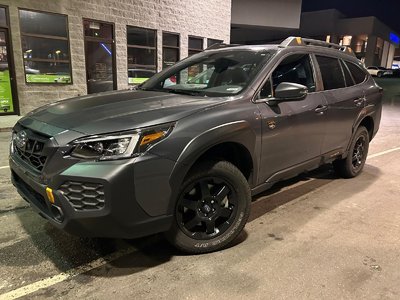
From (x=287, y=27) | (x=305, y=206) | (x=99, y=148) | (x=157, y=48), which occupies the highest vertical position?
(x=287, y=27)

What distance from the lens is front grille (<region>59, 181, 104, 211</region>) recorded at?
2.41 m

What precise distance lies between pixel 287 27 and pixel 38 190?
977 inches

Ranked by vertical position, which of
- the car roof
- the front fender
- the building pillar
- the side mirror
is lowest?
the front fender

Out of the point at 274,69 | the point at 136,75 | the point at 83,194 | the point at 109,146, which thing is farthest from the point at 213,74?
the point at 136,75

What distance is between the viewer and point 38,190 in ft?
8.71

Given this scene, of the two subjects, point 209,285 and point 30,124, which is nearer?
point 209,285

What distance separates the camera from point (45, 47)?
11109 millimetres

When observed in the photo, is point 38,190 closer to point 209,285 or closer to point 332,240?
point 209,285

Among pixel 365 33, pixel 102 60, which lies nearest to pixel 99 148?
pixel 102 60

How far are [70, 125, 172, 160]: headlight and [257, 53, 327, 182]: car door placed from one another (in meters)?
1.34

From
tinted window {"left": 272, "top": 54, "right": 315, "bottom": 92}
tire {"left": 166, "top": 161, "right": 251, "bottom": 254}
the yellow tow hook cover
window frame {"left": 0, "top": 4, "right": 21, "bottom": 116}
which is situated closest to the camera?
the yellow tow hook cover

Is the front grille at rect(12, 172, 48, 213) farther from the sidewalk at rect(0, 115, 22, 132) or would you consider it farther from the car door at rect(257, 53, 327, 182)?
the sidewalk at rect(0, 115, 22, 132)

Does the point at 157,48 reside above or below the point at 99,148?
above

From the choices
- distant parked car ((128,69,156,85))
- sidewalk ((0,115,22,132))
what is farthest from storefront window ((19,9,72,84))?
distant parked car ((128,69,156,85))
